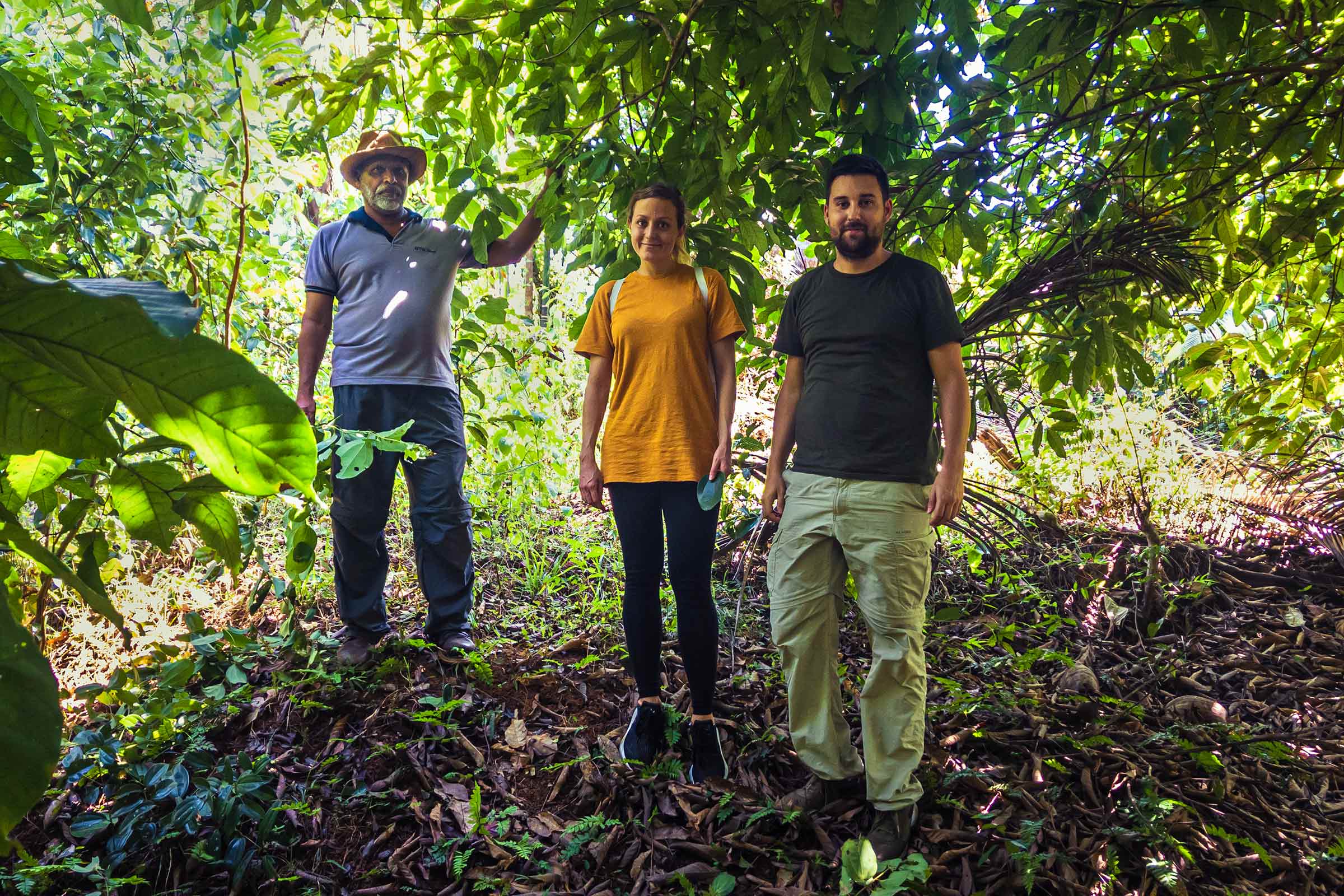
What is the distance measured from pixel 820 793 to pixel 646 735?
0.55 meters

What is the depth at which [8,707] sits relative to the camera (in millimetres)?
381

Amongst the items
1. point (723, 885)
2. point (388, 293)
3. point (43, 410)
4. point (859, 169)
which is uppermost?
point (859, 169)

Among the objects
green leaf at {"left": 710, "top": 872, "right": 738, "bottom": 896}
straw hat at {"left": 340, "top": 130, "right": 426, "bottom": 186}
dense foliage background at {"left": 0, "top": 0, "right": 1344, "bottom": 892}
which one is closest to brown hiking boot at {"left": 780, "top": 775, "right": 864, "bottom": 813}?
green leaf at {"left": 710, "top": 872, "right": 738, "bottom": 896}

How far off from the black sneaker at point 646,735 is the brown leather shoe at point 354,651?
39.5 inches

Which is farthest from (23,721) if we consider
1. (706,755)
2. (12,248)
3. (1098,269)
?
(1098,269)

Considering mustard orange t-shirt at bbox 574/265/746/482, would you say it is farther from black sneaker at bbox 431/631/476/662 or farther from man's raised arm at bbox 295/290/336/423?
man's raised arm at bbox 295/290/336/423

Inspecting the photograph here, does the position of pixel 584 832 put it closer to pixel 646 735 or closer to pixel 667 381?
pixel 646 735

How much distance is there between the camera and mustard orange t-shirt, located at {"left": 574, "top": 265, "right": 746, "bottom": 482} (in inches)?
92.7

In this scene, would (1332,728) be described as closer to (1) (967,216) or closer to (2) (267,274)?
(1) (967,216)

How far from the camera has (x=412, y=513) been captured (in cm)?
301

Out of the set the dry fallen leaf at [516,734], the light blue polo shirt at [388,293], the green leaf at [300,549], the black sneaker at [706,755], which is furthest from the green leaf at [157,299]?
the light blue polo shirt at [388,293]

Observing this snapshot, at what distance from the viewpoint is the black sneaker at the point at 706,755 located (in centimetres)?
232

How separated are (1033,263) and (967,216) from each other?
401mm

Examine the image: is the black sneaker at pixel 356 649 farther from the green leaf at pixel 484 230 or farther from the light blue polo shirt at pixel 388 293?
the green leaf at pixel 484 230
